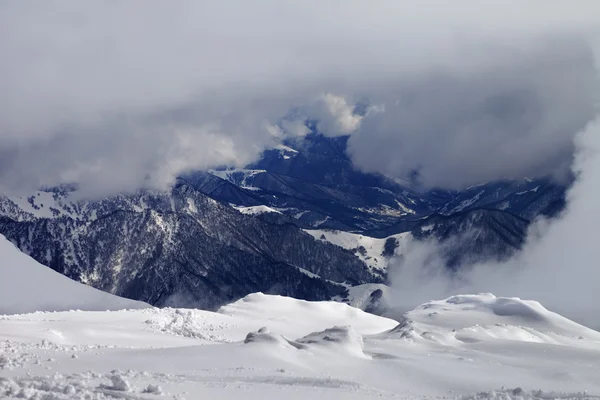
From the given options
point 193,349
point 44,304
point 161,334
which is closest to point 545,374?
point 193,349

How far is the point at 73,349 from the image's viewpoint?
144 ft

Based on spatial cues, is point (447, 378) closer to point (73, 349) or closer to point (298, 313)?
point (73, 349)

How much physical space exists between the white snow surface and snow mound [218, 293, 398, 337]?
20.0 metres

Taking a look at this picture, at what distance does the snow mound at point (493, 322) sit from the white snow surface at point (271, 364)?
1526mm

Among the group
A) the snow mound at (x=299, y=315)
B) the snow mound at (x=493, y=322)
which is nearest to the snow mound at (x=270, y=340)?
the snow mound at (x=493, y=322)

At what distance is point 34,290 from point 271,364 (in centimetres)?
7338

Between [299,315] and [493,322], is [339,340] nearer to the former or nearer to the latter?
[299,315]

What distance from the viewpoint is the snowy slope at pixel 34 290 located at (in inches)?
3841

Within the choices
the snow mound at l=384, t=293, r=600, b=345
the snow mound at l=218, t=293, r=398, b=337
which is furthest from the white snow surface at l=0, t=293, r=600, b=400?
the snow mound at l=218, t=293, r=398, b=337

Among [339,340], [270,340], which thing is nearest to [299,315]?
[339,340]

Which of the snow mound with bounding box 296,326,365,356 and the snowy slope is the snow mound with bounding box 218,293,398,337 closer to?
the snowy slope

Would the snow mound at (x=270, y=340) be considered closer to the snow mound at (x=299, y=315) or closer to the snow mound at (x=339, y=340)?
the snow mound at (x=339, y=340)

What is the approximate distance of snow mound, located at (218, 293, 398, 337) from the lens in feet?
305

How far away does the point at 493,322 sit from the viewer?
9750cm
